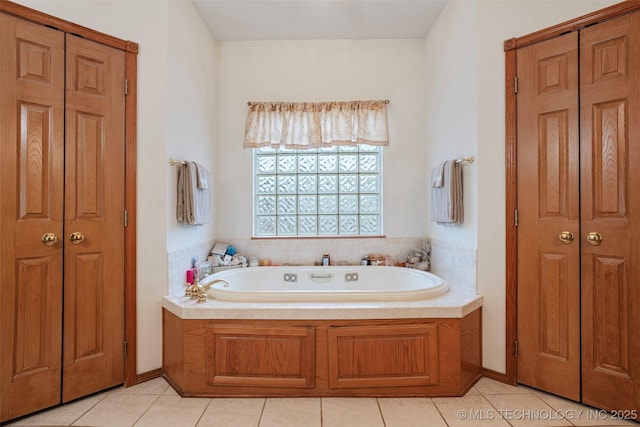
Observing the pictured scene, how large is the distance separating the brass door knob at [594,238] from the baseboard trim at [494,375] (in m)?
0.95

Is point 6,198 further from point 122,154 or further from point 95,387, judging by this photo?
point 95,387

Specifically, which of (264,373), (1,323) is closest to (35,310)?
(1,323)

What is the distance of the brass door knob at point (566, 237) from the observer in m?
1.91

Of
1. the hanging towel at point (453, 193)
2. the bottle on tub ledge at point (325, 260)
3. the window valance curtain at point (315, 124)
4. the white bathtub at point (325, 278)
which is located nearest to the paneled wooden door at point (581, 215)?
the hanging towel at point (453, 193)

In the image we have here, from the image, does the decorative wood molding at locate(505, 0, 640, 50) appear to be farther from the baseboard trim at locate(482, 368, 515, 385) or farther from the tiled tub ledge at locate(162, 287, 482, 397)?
the baseboard trim at locate(482, 368, 515, 385)

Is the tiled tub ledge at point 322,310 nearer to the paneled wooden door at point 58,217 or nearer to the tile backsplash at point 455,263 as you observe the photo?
the tile backsplash at point 455,263

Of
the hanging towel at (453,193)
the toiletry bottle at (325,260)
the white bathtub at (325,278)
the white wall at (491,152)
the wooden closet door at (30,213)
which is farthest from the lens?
the toiletry bottle at (325,260)

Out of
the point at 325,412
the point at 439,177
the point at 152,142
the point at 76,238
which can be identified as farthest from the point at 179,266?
the point at 439,177

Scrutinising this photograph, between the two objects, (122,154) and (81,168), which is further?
(122,154)

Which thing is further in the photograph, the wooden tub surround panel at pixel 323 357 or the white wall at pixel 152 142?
the white wall at pixel 152 142

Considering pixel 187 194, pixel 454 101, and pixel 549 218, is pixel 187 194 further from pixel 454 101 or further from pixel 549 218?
pixel 549 218

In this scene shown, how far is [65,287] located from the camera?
1.88m

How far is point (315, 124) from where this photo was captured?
9.98ft

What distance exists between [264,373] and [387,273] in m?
1.36
